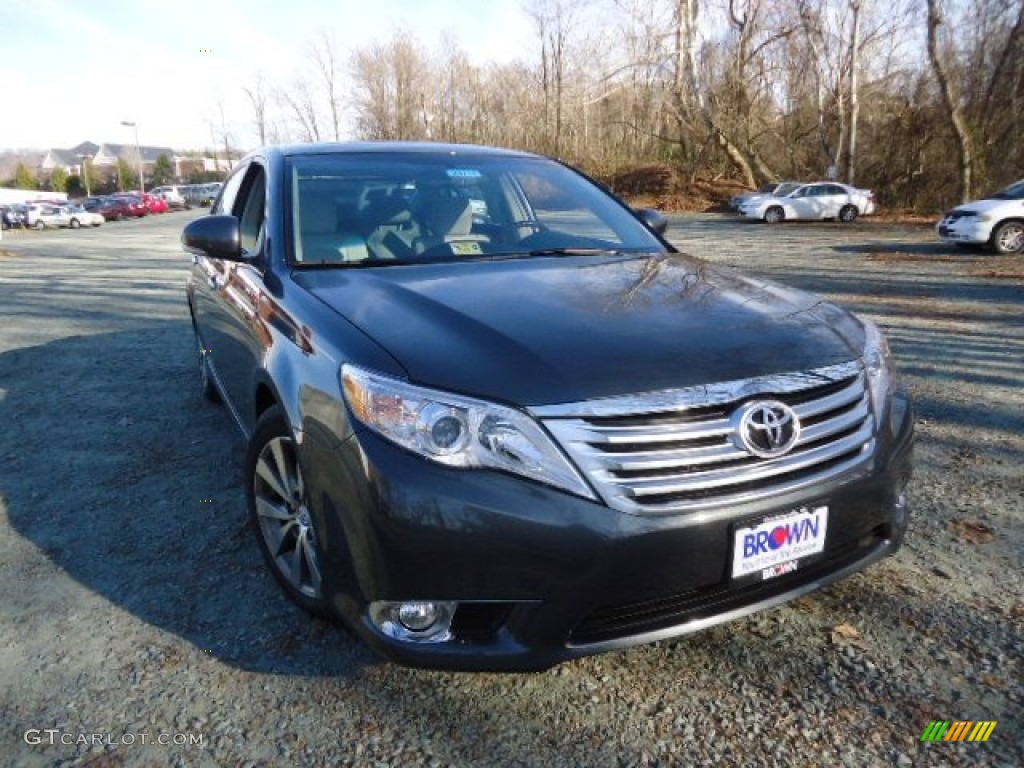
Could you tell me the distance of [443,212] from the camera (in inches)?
122

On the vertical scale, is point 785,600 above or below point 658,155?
below

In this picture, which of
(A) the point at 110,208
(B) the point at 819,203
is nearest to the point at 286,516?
(B) the point at 819,203

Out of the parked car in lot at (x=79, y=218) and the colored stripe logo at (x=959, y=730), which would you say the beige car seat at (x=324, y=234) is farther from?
the parked car in lot at (x=79, y=218)

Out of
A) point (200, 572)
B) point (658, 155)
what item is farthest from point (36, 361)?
point (658, 155)

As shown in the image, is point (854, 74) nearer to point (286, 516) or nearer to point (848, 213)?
point (848, 213)

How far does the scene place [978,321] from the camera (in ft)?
23.8

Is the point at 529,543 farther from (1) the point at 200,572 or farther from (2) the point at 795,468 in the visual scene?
(1) the point at 200,572

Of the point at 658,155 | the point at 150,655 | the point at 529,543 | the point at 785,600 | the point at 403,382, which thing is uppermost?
the point at 658,155

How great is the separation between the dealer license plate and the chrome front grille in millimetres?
80

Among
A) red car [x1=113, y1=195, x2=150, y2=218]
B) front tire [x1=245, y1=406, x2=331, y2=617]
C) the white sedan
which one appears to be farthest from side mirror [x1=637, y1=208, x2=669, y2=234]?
red car [x1=113, y1=195, x2=150, y2=218]

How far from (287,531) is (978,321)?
739 cm

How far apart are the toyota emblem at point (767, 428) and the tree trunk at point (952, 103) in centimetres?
2571

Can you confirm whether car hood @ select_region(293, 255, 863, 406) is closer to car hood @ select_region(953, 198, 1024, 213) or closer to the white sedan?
car hood @ select_region(953, 198, 1024, 213)
